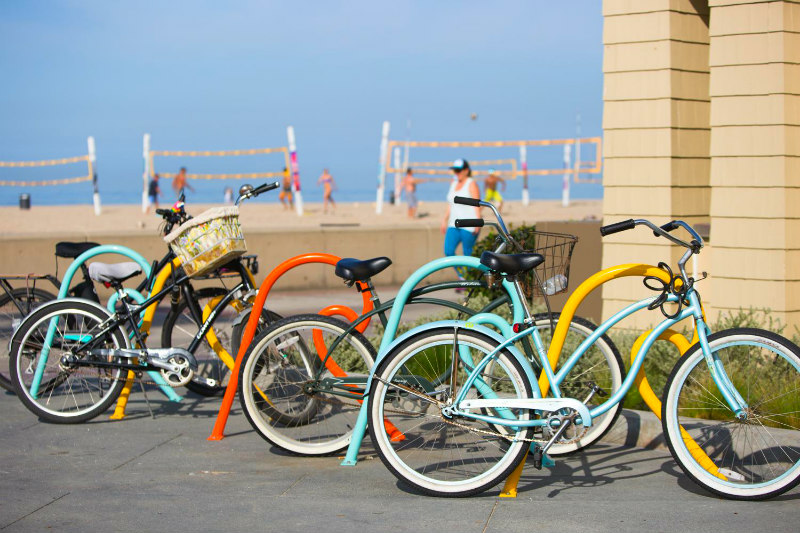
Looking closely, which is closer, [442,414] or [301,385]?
[442,414]

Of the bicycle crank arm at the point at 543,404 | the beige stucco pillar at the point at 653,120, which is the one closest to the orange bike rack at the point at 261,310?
the bicycle crank arm at the point at 543,404

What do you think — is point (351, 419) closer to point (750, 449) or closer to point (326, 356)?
point (326, 356)

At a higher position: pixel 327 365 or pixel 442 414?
pixel 327 365

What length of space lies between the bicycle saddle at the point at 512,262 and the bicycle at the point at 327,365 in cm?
18

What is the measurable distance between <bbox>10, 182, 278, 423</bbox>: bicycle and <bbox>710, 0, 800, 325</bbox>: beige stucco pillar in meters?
3.61

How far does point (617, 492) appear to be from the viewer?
5289 mm

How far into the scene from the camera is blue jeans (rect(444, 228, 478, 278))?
40.7 ft

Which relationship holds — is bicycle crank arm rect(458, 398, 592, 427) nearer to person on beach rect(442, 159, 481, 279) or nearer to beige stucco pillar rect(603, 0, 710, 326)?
beige stucco pillar rect(603, 0, 710, 326)

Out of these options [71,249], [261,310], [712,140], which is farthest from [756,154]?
[71,249]

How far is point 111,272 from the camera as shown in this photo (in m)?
6.90

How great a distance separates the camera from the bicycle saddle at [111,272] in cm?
689

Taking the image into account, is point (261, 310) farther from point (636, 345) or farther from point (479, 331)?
point (636, 345)

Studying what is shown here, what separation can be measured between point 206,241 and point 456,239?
6596 millimetres

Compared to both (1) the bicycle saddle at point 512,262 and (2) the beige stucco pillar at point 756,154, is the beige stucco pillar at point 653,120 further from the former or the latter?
(1) the bicycle saddle at point 512,262
